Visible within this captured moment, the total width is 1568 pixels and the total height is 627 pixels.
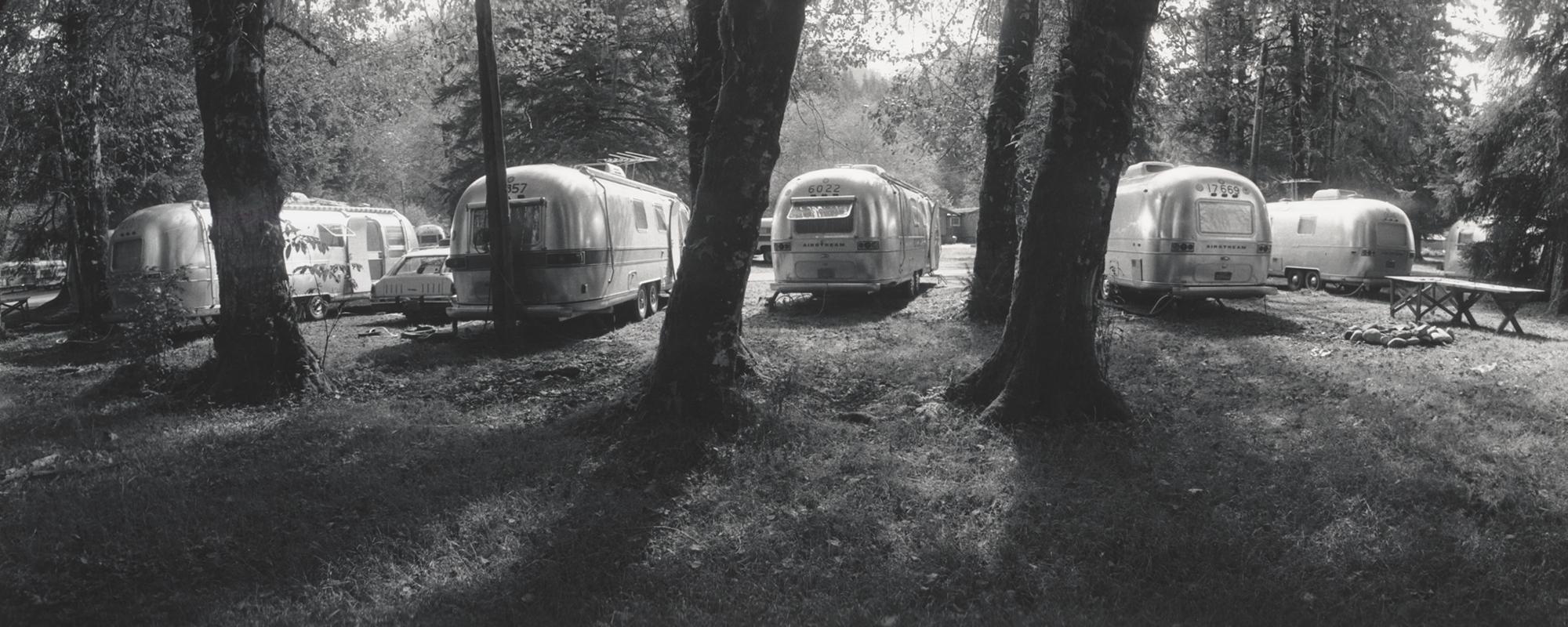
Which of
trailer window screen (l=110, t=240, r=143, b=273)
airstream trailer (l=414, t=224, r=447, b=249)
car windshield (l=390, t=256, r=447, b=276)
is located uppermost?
airstream trailer (l=414, t=224, r=447, b=249)

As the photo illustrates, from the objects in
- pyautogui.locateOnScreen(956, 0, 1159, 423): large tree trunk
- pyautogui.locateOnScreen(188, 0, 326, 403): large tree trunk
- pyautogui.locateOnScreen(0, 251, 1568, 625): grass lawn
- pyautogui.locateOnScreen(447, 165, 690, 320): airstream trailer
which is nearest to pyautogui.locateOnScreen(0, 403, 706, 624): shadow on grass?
pyautogui.locateOnScreen(0, 251, 1568, 625): grass lawn

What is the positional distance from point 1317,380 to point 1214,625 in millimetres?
6372

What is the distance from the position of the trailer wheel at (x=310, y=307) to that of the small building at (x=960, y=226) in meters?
47.5

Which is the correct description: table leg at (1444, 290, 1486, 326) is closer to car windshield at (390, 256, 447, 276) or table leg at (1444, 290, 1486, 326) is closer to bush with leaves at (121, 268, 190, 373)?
car windshield at (390, 256, 447, 276)

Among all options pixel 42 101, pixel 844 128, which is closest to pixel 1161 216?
pixel 42 101

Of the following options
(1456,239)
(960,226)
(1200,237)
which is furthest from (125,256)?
(960,226)

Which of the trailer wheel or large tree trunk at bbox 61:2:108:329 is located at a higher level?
large tree trunk at bbox 61:2:108:329

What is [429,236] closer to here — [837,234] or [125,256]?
[125,256]

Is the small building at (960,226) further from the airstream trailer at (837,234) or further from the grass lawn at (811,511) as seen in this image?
the grass lawn at (811,511)

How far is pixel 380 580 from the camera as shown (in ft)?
15.3

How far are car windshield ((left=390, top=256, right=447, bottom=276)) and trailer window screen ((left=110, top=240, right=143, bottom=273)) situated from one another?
3.99m

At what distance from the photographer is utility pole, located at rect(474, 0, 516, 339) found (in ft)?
39.3

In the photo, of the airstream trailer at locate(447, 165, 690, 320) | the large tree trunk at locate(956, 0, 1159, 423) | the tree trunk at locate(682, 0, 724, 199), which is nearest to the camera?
the large tree trunk at locate(956, 0, 1159, 423)

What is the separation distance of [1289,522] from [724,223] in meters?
4.13
